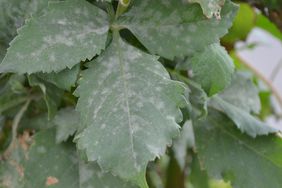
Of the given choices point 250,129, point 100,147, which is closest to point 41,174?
point 100,147

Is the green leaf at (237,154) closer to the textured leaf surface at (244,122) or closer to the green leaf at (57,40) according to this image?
the textured leaf surface at (244,122)

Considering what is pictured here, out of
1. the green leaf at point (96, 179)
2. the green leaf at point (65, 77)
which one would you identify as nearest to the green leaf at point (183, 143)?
the green leaf at point (96, 179)

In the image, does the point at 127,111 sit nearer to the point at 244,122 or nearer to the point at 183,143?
the point at 244,122

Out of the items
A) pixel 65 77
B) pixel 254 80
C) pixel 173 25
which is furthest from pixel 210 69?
pixel 254 80

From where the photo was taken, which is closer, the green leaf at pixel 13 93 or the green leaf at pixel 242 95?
the green leaf at pixel 13 93

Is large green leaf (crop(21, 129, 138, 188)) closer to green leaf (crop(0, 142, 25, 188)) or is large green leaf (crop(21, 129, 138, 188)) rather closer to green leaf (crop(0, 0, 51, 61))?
green leaf (crop(0, 142, 25, 188))
